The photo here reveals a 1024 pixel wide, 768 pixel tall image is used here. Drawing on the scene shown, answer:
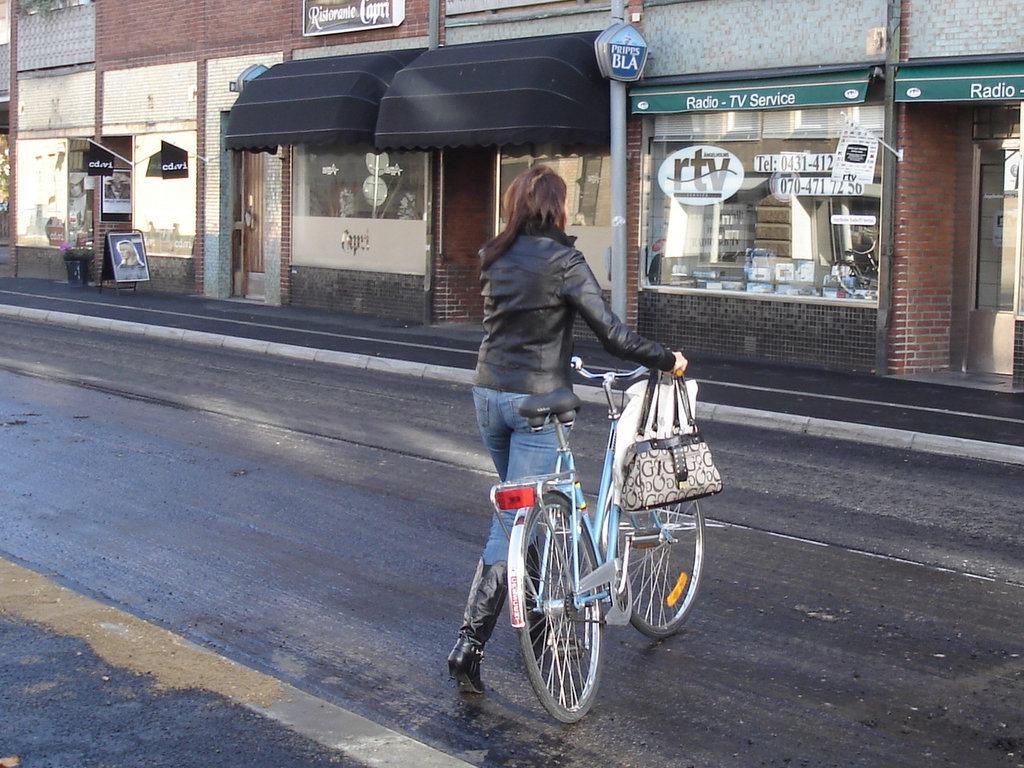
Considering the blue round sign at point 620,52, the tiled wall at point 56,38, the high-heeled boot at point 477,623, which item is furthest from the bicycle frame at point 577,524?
the tiled wall at point 56,38

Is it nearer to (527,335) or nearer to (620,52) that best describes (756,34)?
(620,52)

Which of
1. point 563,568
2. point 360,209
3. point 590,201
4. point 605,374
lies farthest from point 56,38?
point 563,568

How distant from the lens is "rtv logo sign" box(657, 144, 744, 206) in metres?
17.1

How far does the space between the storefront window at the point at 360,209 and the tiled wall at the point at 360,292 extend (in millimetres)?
152

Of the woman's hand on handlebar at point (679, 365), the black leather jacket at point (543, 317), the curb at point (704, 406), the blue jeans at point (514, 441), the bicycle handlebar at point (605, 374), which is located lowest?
the curb at point (704, 406)

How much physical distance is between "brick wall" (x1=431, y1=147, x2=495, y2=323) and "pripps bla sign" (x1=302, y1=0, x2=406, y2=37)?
2496 millimetres

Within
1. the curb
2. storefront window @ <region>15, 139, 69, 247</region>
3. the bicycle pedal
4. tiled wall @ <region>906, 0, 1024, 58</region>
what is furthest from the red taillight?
storefront window @ <region>15, 139, 69, 247</region>

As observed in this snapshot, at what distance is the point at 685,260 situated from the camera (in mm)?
17797

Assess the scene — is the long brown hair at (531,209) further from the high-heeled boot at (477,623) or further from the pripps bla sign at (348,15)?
the pripps bla sign at (348,15)

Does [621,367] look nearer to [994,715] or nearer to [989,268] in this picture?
[989,268]

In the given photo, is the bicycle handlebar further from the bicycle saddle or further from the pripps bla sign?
the pripps bla sign

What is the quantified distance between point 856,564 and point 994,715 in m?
2.26

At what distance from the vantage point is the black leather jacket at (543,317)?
5.01m

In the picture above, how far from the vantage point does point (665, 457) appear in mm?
5238
